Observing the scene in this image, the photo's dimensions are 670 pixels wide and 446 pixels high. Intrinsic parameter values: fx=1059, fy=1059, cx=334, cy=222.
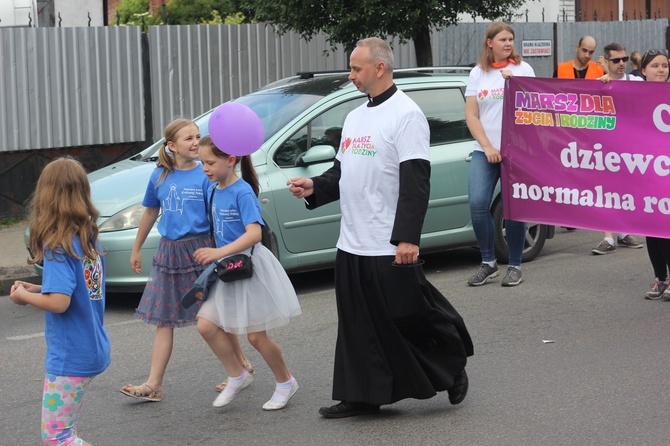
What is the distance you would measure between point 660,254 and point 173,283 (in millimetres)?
3947

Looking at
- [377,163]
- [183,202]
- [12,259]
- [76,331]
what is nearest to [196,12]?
[12,259]

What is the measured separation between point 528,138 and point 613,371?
2768 mm

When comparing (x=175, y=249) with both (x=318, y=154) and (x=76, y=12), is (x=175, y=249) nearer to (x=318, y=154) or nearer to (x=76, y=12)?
(x=318, y=154)

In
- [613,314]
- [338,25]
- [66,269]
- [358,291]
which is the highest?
[338,25]

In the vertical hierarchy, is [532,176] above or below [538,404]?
above

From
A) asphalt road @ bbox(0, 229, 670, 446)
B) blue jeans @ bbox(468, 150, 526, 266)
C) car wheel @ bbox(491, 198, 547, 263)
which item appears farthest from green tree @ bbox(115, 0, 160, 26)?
blue jeans @ bbox(468, 150, 526, 266)

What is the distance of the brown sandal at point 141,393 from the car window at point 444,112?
4.02 m

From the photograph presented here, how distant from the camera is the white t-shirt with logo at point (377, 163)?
525 centimetres

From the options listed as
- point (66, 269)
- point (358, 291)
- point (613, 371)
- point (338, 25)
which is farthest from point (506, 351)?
point (338, 25)

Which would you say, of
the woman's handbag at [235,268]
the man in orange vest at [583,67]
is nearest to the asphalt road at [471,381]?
the woman's handbag at [235,268]

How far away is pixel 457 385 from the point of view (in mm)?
5578

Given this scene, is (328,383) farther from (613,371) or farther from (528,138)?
(528,138)

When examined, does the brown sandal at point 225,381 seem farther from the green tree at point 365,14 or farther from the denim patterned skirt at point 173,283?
the green tree at point 365,14

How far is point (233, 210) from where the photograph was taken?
555cm
